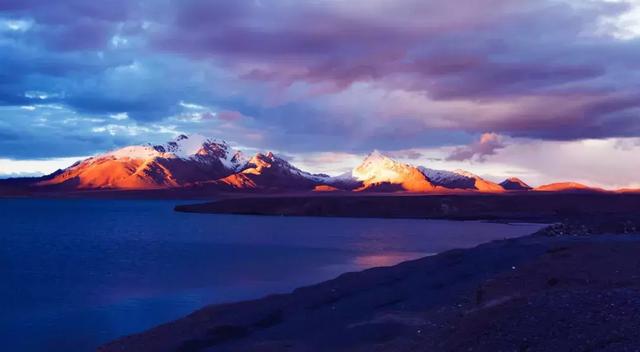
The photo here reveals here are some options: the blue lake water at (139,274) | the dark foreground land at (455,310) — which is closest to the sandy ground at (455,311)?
the dark foreground land at (455,310)

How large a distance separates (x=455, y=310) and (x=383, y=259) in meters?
27.8

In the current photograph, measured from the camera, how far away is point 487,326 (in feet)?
46.5

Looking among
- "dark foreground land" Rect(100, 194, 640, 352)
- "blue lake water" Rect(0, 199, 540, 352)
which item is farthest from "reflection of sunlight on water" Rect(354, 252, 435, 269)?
"dark foreground land" Rect(100, 194, 640, 352)

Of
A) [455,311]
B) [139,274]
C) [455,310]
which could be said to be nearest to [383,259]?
[139,274]

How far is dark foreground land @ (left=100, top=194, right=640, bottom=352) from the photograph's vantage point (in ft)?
43.1

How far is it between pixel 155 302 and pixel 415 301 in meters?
12.3

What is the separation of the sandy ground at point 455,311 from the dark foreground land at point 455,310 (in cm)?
3

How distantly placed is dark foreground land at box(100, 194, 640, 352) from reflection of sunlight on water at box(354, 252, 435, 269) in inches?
454

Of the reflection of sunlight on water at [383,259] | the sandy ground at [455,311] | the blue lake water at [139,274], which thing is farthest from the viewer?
the reflection of sunlight on water at [383,259]

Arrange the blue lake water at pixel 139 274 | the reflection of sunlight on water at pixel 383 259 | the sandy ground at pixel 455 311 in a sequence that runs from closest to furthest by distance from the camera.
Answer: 1. the sandy ground at pixel 455 311
2. the blue lake water at pixel 139 274
3. the reflection of sunlight on water at pixel 383 259

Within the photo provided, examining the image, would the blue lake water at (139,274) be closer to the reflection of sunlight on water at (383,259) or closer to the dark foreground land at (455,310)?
the reflection of sunlight on water at (383,259)

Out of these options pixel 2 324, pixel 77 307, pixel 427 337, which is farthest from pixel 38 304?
pixel 427 337

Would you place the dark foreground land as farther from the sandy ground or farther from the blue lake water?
the blue lake water

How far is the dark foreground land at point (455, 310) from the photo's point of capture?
1313cm
